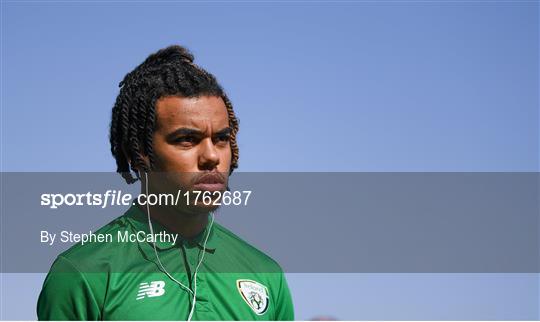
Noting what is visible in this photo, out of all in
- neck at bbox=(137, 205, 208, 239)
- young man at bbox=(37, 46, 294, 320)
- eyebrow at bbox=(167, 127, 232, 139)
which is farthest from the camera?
neck at bbox=(137, 205, 208, 239)

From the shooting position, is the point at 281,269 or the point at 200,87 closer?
the point at 200,87

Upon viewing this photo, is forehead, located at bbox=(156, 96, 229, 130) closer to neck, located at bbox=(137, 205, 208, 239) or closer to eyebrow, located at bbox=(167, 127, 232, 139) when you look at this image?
eyebrow, located at bbox=(167, 127, 232, 139)

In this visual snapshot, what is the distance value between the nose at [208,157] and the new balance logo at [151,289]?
0.72m

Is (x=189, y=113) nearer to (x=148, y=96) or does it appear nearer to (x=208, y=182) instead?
(x=148, y=96)

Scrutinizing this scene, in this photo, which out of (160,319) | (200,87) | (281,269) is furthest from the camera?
(281,269)

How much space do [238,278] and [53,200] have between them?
4.69ft

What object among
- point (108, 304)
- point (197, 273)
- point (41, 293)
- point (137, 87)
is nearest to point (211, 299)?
point (197, 273)

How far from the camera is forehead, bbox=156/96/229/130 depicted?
5215mm

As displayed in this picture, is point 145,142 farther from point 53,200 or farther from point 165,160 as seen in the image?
point 53,200

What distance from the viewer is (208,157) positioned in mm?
5137

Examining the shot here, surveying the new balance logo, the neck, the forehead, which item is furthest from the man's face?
the new balance logo

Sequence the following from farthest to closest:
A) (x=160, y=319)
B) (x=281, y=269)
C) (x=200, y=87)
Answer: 1. (x=281, y=269)
2. (x=200, y=87)
3. (x=160, y=319)

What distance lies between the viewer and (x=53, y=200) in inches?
237

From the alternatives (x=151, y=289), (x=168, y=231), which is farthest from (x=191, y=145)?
(x=151, y=289)
